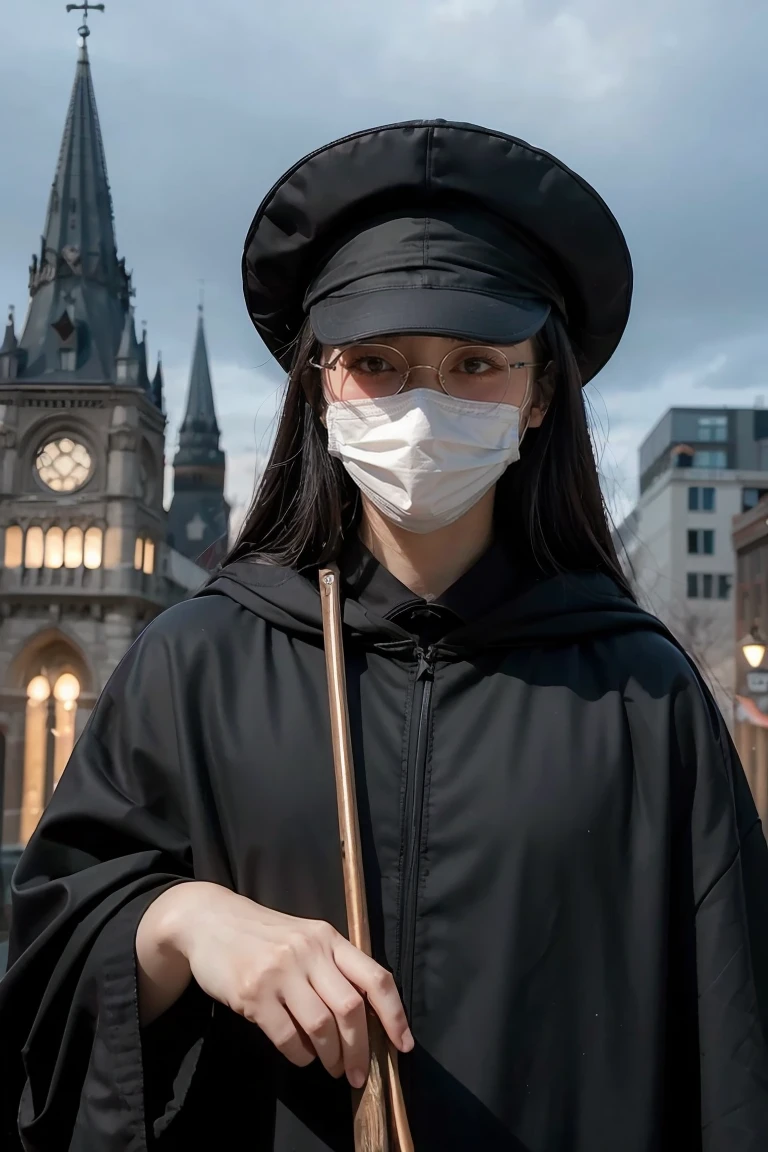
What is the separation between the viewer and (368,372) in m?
1.72

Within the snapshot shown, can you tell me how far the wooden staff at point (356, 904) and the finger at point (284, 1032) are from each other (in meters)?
0.08

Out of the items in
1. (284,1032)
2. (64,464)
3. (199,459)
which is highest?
(199,459)

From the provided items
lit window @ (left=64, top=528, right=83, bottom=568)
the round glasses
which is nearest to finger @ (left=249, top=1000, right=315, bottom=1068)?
the round glasses

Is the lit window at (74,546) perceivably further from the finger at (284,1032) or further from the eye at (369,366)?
the finger at (284,1032)

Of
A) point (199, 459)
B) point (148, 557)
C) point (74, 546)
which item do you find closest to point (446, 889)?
point (74, 546)

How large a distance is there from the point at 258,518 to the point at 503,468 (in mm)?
436

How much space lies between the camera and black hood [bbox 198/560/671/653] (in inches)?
67.5

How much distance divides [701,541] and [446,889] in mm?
61577

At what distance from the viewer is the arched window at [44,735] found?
153ft

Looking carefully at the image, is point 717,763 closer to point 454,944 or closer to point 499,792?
point 499,792

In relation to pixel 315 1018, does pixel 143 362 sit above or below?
above

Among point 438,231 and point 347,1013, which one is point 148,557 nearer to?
point 438,231

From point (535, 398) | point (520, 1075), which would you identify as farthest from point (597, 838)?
point (535, 398)

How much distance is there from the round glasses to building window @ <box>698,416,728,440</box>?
212ft
